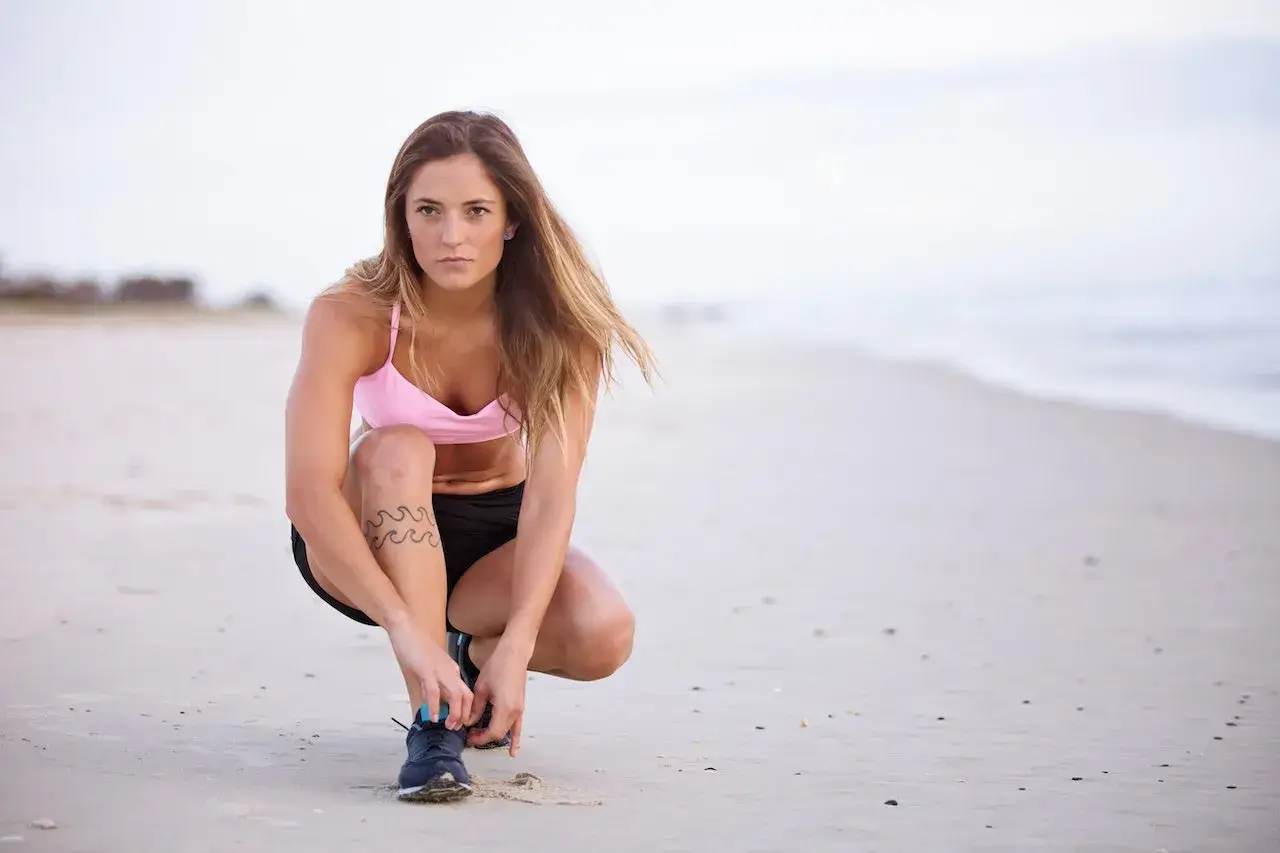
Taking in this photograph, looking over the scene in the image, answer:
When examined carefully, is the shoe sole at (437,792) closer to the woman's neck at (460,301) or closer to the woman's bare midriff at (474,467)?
the woman's bare midriff at (474,467)

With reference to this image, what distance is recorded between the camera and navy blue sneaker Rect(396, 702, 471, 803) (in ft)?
8.60

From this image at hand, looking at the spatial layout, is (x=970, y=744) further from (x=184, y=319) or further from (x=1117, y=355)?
(x=184, y=319)

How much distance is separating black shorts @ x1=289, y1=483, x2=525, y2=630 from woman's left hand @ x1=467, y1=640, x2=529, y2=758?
1.33 ft

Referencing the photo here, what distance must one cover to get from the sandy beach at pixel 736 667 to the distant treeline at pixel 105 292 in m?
20.9

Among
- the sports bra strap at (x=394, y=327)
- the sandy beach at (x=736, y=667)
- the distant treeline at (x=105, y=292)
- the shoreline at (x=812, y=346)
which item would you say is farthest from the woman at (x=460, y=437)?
the distant treeline at (x=105, y=292)

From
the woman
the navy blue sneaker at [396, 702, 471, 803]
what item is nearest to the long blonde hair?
the woman

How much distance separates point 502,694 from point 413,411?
62 centimetres

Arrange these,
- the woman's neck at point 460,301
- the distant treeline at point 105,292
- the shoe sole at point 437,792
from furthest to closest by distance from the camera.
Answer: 1. the distant treeline at point 105,292
2. the woman's neck at point 460,301
3. the shoe sole at point 437,792

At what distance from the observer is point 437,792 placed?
2619mm

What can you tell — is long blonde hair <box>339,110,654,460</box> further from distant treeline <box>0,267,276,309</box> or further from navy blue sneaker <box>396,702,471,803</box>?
distant treeline <box>0,267,276,309</box>

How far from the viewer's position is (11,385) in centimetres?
1115

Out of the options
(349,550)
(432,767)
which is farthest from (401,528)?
(432,767)

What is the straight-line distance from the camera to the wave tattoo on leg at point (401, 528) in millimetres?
2852

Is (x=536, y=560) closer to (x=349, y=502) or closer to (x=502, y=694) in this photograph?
(x=502, y=694)
